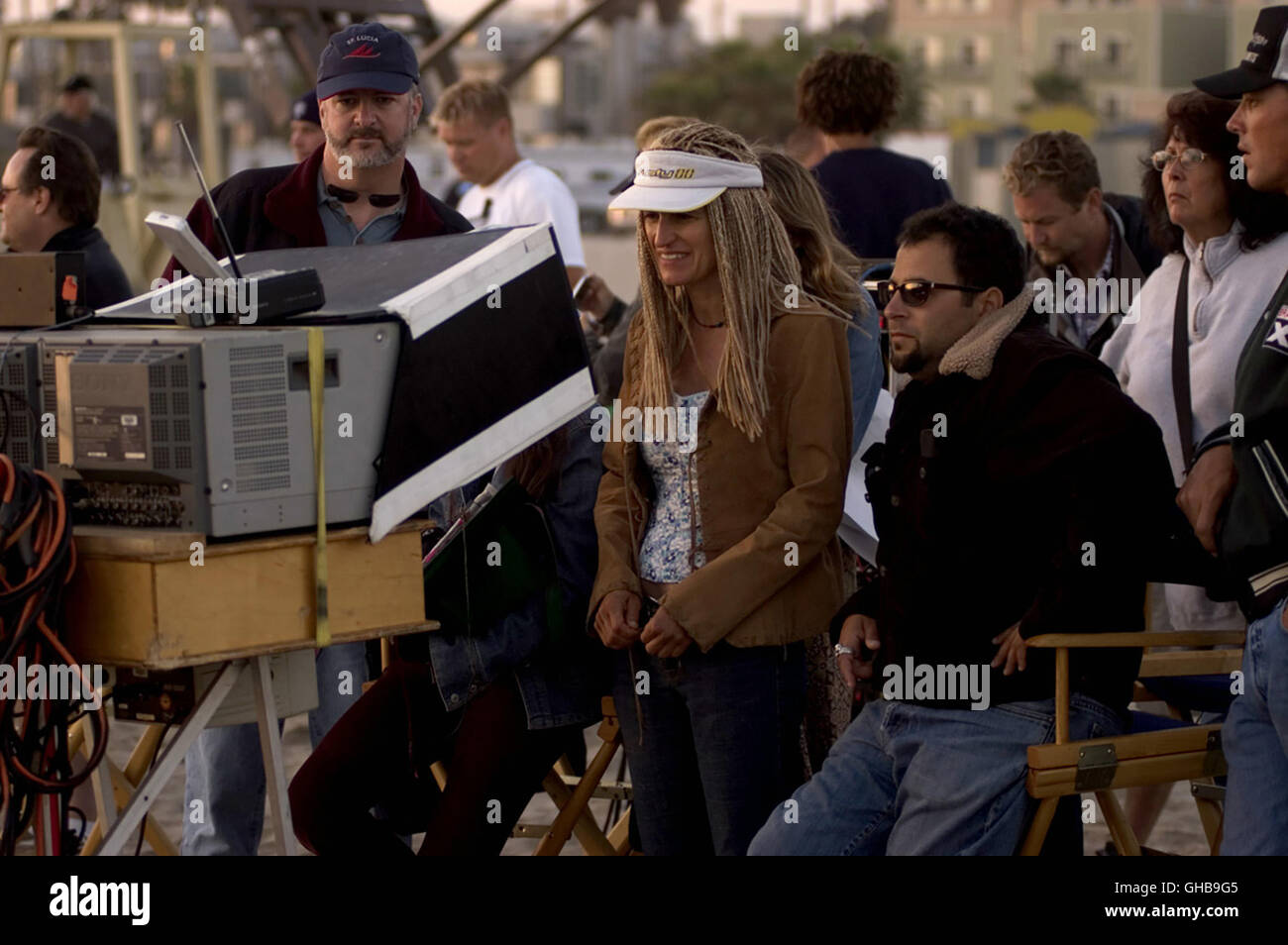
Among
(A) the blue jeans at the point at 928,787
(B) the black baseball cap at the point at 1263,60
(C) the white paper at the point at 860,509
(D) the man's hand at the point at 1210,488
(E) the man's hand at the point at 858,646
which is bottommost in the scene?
(A) the blue jeans at the point at 928,787

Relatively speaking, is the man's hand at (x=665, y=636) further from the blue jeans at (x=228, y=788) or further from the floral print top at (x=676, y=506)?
the blue jeans at (x=228, y=788)

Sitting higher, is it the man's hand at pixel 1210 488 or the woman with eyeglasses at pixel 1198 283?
the woman with eyeglasses at pixel 1198 283

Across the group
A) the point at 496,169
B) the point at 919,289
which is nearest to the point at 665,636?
the point at 919,289

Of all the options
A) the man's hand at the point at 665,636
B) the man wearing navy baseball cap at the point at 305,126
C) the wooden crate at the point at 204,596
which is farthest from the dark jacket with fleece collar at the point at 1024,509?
the man wearing navy baseball cap at the point at 305,126

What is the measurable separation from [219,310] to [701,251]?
106 cm

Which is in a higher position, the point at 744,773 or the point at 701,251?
the point at 701,251

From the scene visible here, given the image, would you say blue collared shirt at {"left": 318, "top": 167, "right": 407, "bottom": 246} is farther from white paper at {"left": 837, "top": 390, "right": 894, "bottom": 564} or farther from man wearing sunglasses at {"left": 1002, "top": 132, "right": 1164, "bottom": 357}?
man wearing sunglasses at {"left": 1002, "top": 132, "right": 1164, "bottom": 357}

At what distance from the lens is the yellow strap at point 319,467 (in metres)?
3.11

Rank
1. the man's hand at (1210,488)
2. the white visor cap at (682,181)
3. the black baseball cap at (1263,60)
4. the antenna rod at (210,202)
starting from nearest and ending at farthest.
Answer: the antenna rod at (210,202) → the black baseball cap at (1263,60) → the man's hand at (1210,488) → the white visor cap at (682,181)
